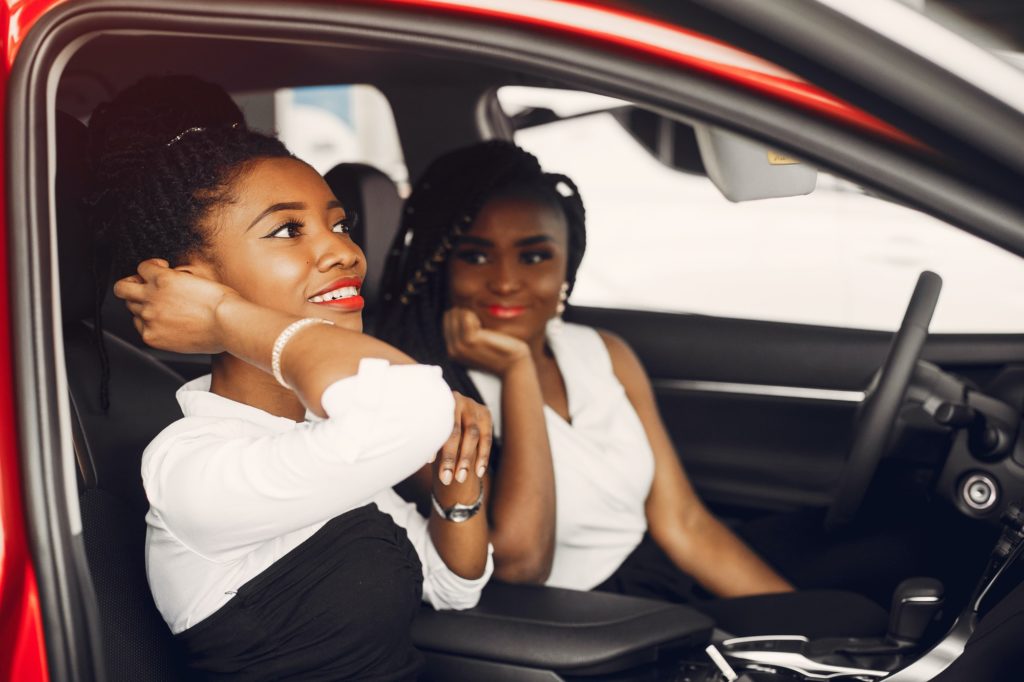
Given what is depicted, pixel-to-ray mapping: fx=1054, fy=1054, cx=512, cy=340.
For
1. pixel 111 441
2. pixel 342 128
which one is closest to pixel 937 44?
pixel 111 441

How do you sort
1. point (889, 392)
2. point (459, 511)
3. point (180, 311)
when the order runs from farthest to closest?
1. point (889, 392)
2. point (459, 511)
3. point (180, 311)

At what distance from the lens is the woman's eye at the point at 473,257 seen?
78.8 inches

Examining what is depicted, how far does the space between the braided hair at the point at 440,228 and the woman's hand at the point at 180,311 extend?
856 millimetres

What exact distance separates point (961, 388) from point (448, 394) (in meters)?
1.22

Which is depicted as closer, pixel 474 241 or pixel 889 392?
pixel 889 392

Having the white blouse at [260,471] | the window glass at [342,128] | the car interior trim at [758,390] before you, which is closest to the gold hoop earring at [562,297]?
the window glass at [342,128]

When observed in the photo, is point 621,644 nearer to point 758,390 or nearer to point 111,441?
point 111,441

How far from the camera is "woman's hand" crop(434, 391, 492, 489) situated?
1.19m

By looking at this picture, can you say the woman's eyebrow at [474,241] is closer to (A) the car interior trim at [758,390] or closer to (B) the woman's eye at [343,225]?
(B) the woman's eye at [343,225]

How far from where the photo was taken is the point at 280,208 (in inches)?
47.8

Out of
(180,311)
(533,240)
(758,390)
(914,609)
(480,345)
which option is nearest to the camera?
(180,311)

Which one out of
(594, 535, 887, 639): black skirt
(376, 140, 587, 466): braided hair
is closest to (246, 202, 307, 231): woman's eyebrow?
(376, 140, 587, 466): braided hair

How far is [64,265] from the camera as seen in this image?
4.38 ft

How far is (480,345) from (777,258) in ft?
23.3
